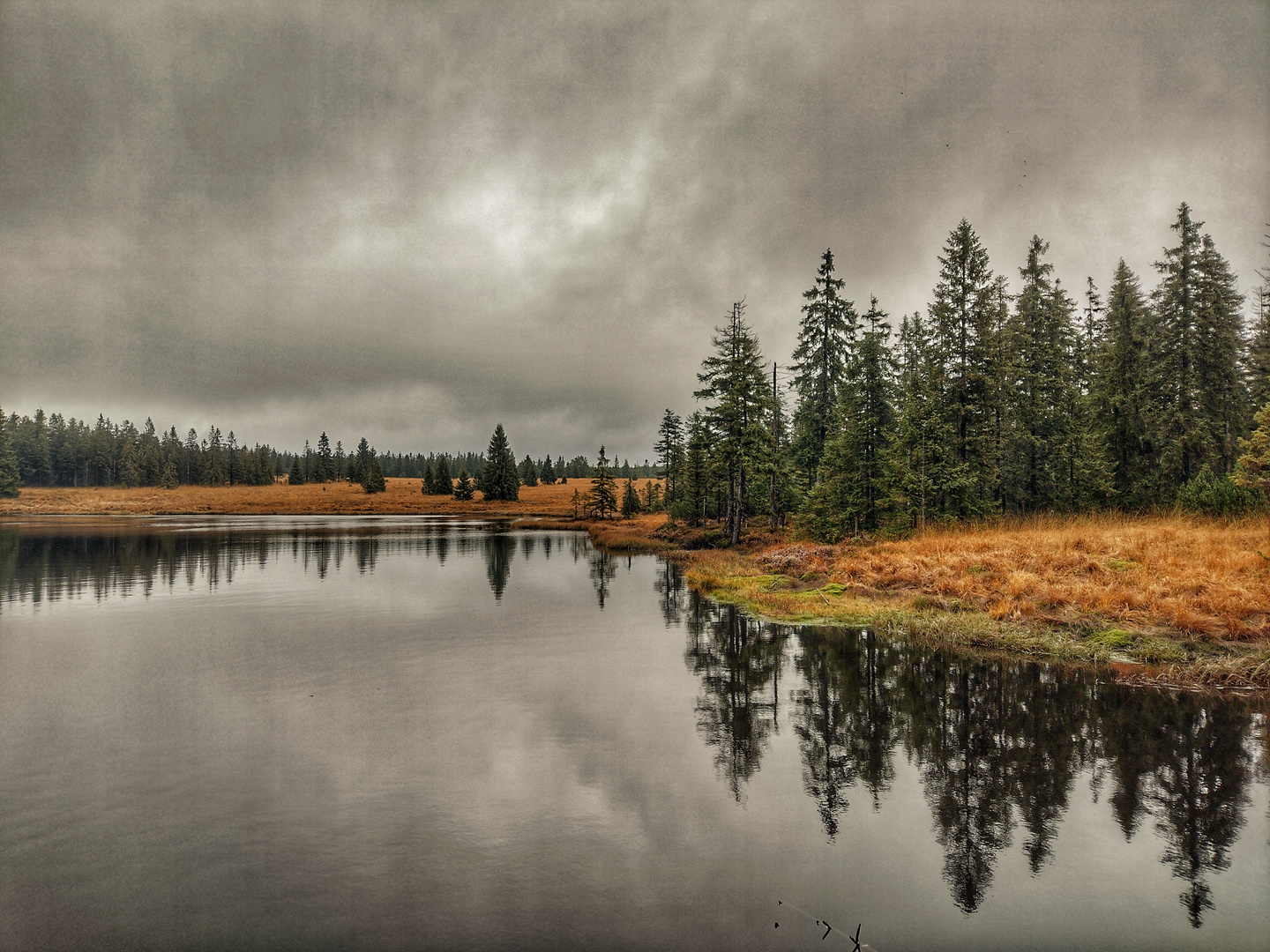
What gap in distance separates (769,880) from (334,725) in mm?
8726

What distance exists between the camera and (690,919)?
5.64 m

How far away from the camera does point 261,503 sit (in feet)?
384

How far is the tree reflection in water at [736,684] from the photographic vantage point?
940 cm

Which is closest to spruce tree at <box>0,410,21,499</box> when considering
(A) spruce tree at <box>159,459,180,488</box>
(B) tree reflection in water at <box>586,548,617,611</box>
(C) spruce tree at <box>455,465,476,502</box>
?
(A) spruce tree at <box>159,459,180,488</box>

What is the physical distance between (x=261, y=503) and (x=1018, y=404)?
133 m

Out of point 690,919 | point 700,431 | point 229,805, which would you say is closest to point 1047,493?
point 700,431

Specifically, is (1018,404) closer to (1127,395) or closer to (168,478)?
(1127,395)

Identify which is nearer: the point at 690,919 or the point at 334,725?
the point at 690,919

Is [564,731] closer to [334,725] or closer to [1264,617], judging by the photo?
[334,725]

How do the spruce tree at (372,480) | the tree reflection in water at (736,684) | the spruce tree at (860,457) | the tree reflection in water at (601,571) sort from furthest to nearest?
1. the spruce tree at (372,480)
2. the spruce tree at (860,457)
3. the tree reflection in water at (601,571)
4. the tree reflection in water at (736,684)

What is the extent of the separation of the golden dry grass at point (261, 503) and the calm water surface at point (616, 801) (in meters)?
87.1

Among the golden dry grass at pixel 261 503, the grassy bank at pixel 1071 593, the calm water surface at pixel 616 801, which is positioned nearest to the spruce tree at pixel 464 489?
the golden dry grass at pixel 261 503

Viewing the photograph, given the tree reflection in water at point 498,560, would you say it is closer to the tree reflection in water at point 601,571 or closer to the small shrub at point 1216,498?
the tree reflection in water at point 601,571

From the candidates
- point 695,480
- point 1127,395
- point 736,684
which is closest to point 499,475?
point 695,480
